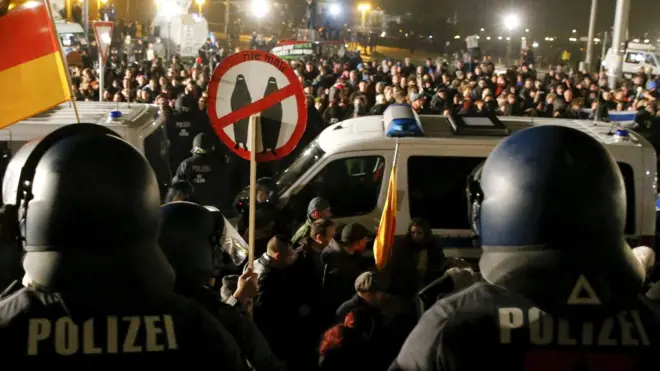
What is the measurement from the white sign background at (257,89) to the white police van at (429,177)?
6.40 ft

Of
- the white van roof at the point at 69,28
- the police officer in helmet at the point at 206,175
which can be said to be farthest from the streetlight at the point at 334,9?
the police officer in helmet at the point at 206,175

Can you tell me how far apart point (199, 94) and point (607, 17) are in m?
41.7

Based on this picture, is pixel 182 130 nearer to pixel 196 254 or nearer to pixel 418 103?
pixel 418 103

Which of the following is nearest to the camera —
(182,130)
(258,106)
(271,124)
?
(258,106)

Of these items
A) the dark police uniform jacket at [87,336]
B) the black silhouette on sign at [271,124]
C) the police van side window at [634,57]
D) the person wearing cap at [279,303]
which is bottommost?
the person wearing cap at [279,303]

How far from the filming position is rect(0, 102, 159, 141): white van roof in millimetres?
6820

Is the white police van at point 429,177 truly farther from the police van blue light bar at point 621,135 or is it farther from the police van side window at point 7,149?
the police van side window at point 7,149

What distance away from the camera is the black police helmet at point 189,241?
3559mm

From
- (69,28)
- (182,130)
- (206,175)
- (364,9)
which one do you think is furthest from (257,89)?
(364,9)

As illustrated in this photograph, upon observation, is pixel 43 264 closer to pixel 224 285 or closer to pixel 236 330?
pixel 236 330

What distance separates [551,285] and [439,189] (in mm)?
4581

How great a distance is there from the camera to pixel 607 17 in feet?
167

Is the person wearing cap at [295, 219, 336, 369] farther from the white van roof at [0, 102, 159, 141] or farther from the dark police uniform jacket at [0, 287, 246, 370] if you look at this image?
the dark police uniform jacket at [0, 287, 246, 370]

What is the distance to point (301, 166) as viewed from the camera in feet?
23.9
